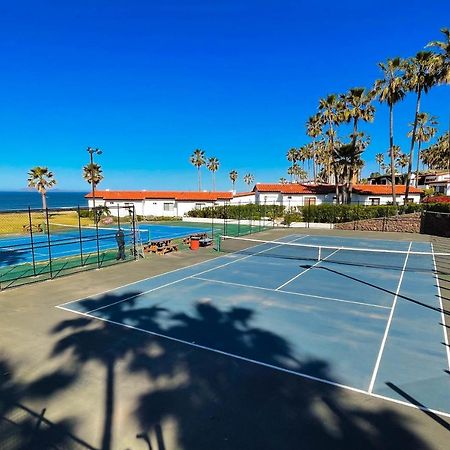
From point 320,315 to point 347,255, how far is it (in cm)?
1281

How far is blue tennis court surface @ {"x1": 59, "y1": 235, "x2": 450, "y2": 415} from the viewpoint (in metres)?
8.13

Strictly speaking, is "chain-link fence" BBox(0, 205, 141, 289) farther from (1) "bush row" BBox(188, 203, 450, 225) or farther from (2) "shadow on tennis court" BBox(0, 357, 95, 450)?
(1) "bush row" BBox(188, 203, 450, 225)

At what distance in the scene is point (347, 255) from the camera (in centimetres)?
2366

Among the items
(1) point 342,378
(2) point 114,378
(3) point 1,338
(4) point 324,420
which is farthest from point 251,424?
(3) point 1,338

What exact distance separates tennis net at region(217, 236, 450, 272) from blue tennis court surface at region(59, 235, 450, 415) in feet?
1.13

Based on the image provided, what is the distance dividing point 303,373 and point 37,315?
9.15 m

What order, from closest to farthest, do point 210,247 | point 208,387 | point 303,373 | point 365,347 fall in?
point 208,387 → point 303,373 → point 365,347 → point 210,247

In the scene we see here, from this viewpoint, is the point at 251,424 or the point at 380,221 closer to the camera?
the point at 251,424

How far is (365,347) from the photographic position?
946 centimetres

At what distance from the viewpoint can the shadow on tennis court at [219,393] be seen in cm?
590

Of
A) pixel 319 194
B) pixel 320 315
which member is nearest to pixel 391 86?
pixel 319 194

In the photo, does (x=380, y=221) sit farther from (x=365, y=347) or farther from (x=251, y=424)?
(x=251, y=424)

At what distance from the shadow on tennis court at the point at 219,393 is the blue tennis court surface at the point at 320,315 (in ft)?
0.54

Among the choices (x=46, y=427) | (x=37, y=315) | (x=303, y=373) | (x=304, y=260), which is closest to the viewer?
(x=46, y=427)
